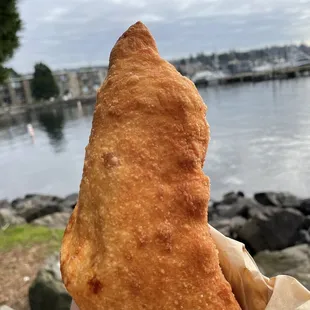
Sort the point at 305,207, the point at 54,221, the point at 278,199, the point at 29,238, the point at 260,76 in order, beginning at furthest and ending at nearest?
the point at 260,76, the point at 278,199, the point at 305,207, the point at 54,221, the point at 29,238

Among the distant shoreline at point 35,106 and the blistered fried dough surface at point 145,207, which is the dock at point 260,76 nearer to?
the distant shoreline at point 35,106

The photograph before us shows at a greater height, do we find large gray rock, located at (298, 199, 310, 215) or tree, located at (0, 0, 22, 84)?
tree, located at (0, 0, 22, 84)

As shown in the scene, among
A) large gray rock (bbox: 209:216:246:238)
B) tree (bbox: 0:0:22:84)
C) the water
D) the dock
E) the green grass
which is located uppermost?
tree (bbox: 0:0:22:84)

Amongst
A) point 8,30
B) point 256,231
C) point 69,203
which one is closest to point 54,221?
point 69,203

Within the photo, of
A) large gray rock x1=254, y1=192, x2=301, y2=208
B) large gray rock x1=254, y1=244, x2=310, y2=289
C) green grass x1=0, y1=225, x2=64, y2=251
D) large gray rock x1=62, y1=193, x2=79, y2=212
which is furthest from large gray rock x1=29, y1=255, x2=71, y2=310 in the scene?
large gray rock x1=254, y1=192, x2=301, y2=208

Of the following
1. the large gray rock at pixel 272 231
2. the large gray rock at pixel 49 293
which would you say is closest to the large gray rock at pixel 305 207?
the large gray rock at pixel 272 231

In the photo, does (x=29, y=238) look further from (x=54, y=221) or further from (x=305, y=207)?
(x=305, y=207)

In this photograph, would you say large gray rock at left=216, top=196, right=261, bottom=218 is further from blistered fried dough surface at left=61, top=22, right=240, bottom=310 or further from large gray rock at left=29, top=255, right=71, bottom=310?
blistered fried dough surface at left=61, top=22, right=240, bottom=310
